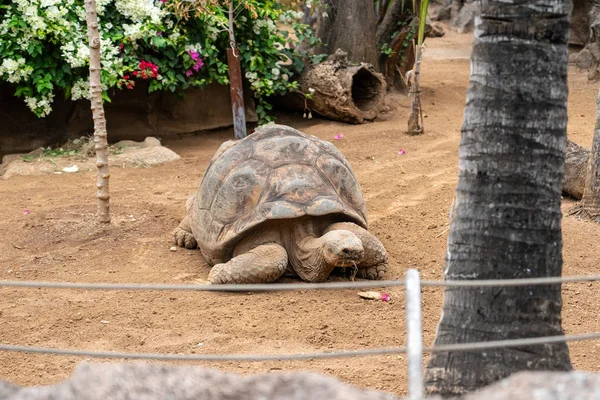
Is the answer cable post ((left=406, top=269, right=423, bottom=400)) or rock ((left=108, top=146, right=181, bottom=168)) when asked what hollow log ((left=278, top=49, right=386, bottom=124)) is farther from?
cable post ((left=406, top=269, right=423, bottom=400))

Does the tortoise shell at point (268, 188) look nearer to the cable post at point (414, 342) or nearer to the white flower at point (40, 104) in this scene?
the cable post at point (414, 342)

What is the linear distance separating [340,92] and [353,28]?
51.1 inches

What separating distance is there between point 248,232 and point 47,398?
3383 mm

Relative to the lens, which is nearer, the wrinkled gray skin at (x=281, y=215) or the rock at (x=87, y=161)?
the wrinkled gray skin at (x=281, y=215)

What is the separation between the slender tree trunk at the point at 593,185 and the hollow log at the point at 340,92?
13.5 feet

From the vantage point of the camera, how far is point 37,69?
29.0ft

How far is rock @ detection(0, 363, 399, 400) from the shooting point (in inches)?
83.0

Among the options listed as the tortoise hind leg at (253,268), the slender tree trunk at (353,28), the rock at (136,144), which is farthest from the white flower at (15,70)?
the tortoise hind leg at (253,268)

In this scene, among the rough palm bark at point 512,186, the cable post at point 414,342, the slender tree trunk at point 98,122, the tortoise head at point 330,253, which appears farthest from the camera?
the slender tree trunk at point 98,122

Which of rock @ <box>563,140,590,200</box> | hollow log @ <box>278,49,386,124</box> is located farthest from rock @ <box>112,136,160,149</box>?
rock @ <box>563,140,590,200</box>

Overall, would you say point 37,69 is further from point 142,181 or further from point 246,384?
point 246,384

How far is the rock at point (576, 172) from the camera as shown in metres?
6.81

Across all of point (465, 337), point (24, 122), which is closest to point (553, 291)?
point (465, 337)

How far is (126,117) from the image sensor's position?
995 cm
